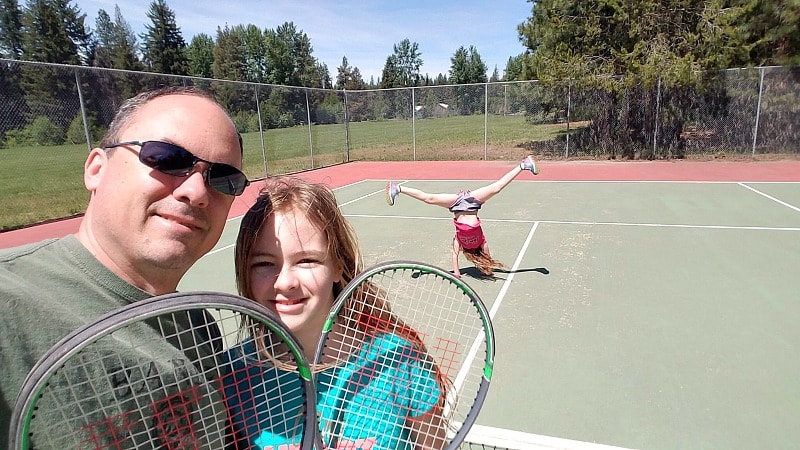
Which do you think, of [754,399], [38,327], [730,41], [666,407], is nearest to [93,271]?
[38,327]

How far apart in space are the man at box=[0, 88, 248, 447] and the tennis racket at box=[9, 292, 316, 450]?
0.10 meters

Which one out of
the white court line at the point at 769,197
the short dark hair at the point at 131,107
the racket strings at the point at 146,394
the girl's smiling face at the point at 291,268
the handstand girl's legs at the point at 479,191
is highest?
the short dark hair at the point at 131,107

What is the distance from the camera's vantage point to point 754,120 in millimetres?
15438

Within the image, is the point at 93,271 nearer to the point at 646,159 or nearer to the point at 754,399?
the point at 754,399

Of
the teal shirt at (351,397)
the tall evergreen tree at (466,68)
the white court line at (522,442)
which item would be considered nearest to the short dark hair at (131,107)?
the teal shirt at (351,397)

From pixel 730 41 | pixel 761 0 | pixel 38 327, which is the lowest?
pixel 38 327

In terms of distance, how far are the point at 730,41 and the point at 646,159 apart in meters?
4.19

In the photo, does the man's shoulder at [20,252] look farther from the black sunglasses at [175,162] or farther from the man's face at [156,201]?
the black sunglasses at [175,162]

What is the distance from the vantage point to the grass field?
11.3 metres

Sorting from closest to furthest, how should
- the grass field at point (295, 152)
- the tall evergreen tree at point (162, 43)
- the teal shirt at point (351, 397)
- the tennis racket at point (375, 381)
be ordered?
the teal shirt at point (351, 397) → the tennis racket at point (375, 381) → the grass field at point (295, 152) → the tall evergreen tree at point (162, 43)

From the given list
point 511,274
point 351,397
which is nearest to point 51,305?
point 351,397

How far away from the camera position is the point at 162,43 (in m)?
56.3

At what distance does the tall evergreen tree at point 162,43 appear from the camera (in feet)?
182

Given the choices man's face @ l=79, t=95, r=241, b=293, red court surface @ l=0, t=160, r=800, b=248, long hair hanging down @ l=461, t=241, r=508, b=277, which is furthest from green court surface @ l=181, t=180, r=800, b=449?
red court surface @ l=0, t=160, r=800, b=248
